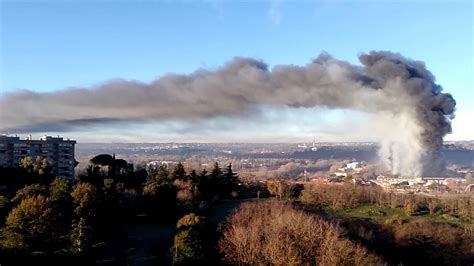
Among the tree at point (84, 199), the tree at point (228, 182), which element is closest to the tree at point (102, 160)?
the tree at point (228, 182)

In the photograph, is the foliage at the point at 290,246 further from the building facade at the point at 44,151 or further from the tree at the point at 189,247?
the building facade at the point at 44,151

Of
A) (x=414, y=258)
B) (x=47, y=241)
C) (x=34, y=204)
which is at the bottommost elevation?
(x=414, y=258)

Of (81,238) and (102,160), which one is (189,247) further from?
(102,160)

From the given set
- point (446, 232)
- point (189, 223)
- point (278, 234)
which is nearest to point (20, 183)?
point (189, 223)

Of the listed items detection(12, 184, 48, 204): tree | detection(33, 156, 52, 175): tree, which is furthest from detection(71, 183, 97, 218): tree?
detection(33, 156, 52, 175): tree

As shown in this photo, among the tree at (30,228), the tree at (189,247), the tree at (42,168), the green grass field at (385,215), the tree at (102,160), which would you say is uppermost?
the tree at (102,160)

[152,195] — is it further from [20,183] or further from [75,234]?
[75,234]

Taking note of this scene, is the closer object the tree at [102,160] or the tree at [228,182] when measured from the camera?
the tree at [102,160]

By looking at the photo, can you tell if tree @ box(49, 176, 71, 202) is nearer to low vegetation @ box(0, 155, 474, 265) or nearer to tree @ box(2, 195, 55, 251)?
low vegetation @ box(0, 155, 474, 265)
